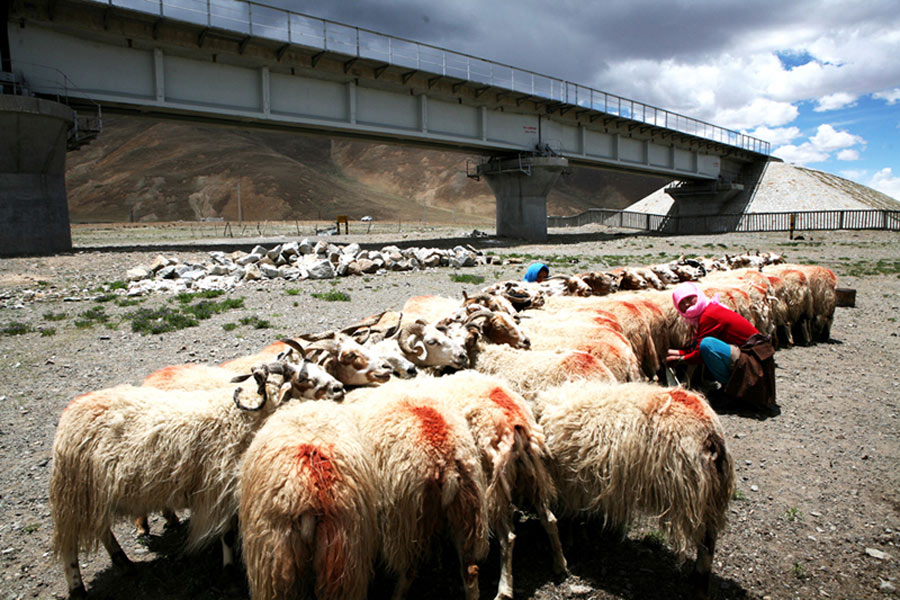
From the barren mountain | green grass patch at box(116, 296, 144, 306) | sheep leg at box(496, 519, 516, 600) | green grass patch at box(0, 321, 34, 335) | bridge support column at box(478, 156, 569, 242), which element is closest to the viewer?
sheep leg at box(496, 519, 516, 600)

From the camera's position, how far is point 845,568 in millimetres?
3969

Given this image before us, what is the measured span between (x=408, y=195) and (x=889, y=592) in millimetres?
88886

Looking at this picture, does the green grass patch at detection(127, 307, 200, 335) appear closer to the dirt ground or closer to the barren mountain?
the dirt ground

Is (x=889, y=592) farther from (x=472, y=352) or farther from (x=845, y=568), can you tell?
(x=472, y=352)

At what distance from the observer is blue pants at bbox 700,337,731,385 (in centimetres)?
677

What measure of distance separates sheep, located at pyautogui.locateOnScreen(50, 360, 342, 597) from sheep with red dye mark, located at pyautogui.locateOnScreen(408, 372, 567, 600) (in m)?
1.49

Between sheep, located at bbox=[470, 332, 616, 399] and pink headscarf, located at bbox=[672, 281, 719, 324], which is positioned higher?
pink headscarf, located at bbox=[672, 281, 719, 324]

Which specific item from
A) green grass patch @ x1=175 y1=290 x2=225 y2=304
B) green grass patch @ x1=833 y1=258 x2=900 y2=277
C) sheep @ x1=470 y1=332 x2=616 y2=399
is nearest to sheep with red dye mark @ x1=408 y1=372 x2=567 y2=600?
sheep @ x1=470 y1=332 x2=616 y2=399

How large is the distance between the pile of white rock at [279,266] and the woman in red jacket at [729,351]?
11.9m

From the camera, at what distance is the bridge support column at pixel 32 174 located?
19.2 meters

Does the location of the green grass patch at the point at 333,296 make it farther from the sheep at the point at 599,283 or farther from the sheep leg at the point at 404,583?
the sheep leg at the point at 404,583

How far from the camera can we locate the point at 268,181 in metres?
70.4

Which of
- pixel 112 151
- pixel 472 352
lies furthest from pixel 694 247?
pixel 112 151

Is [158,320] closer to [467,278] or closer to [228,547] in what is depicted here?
[467,278]
